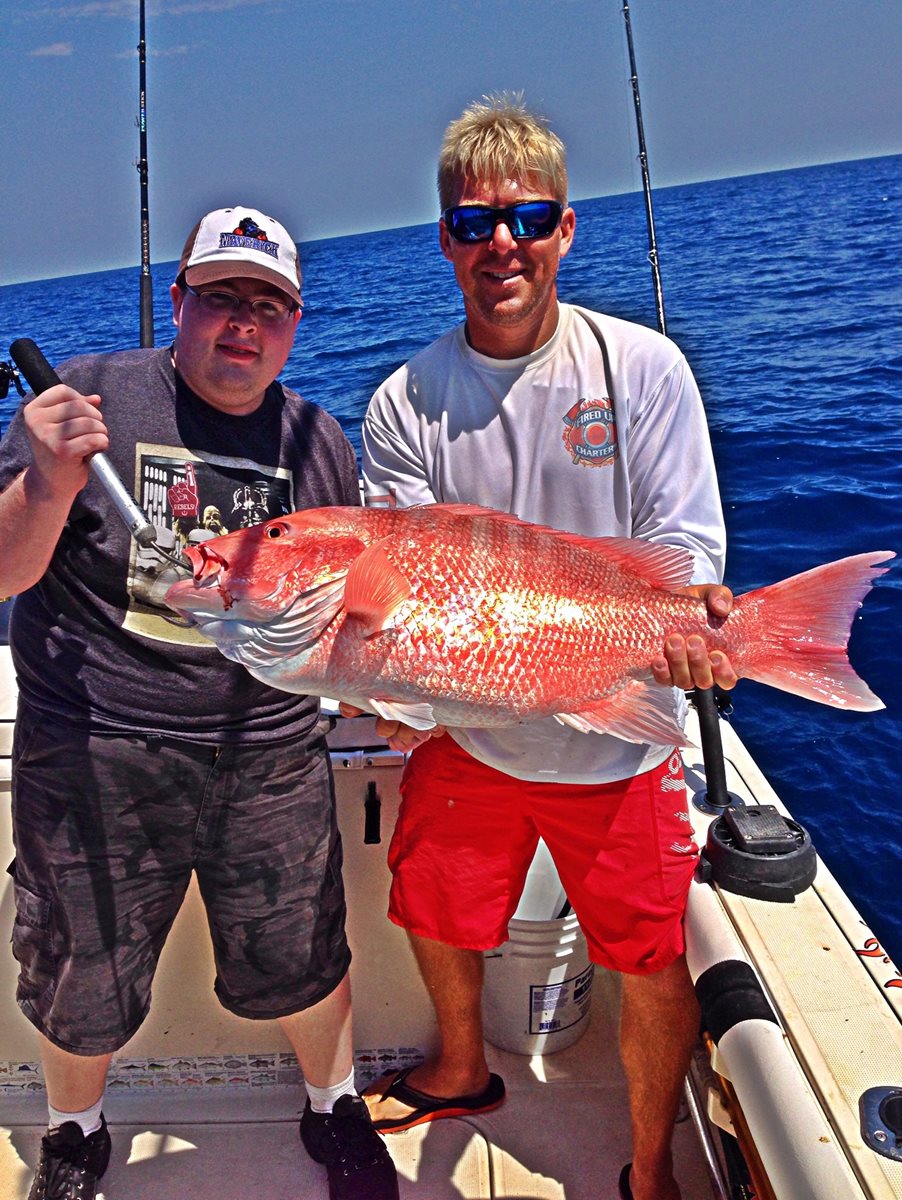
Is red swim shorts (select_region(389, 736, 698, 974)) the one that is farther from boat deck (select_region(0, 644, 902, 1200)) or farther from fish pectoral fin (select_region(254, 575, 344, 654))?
fish pectoral fin (select_region(254, 575, 344, 654))

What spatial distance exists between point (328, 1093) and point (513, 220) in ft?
7.59

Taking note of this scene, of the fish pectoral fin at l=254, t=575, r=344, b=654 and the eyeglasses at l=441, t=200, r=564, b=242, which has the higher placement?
the eyeglasses at l=441, t=200, r=564, b=242

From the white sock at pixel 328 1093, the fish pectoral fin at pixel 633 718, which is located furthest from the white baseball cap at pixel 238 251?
the white sock at pixel 328 1093

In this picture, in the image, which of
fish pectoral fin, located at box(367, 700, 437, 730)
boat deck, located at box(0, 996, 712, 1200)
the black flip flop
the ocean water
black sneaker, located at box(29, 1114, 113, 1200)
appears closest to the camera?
fish pectoral fin, located at box(367, 700, 437, 730)

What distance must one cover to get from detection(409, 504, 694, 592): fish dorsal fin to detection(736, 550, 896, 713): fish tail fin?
18 cm

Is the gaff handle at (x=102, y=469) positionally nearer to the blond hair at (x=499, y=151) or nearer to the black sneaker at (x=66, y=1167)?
the blond hair at (x=499, y=151)

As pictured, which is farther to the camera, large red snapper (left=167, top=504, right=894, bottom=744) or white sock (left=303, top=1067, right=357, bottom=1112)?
white sock (left=303, top=1067, right=357, bottom=1112)

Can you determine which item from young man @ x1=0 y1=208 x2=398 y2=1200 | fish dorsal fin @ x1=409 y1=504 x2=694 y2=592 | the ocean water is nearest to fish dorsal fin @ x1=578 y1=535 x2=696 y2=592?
fish dorsal fin @ x1=409 y1=504 x2=694 y2=592

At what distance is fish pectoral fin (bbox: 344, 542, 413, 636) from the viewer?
2014mm

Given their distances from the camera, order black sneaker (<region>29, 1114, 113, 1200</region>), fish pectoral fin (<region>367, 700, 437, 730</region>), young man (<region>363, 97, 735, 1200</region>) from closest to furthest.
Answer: fish pectoral fin (<region>367, 700, 437, 730</region>)
young man (<region>363, 97, 735, 1200</region>)
black sneaker (<region>29, 1114, 113, 1200</region>)

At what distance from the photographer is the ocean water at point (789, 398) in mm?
4953

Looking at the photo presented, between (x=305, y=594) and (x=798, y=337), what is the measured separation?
12901 mm

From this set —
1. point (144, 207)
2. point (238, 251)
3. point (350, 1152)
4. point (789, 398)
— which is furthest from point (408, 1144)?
point (789, 398)

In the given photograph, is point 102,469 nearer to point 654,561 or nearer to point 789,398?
point 654,561
